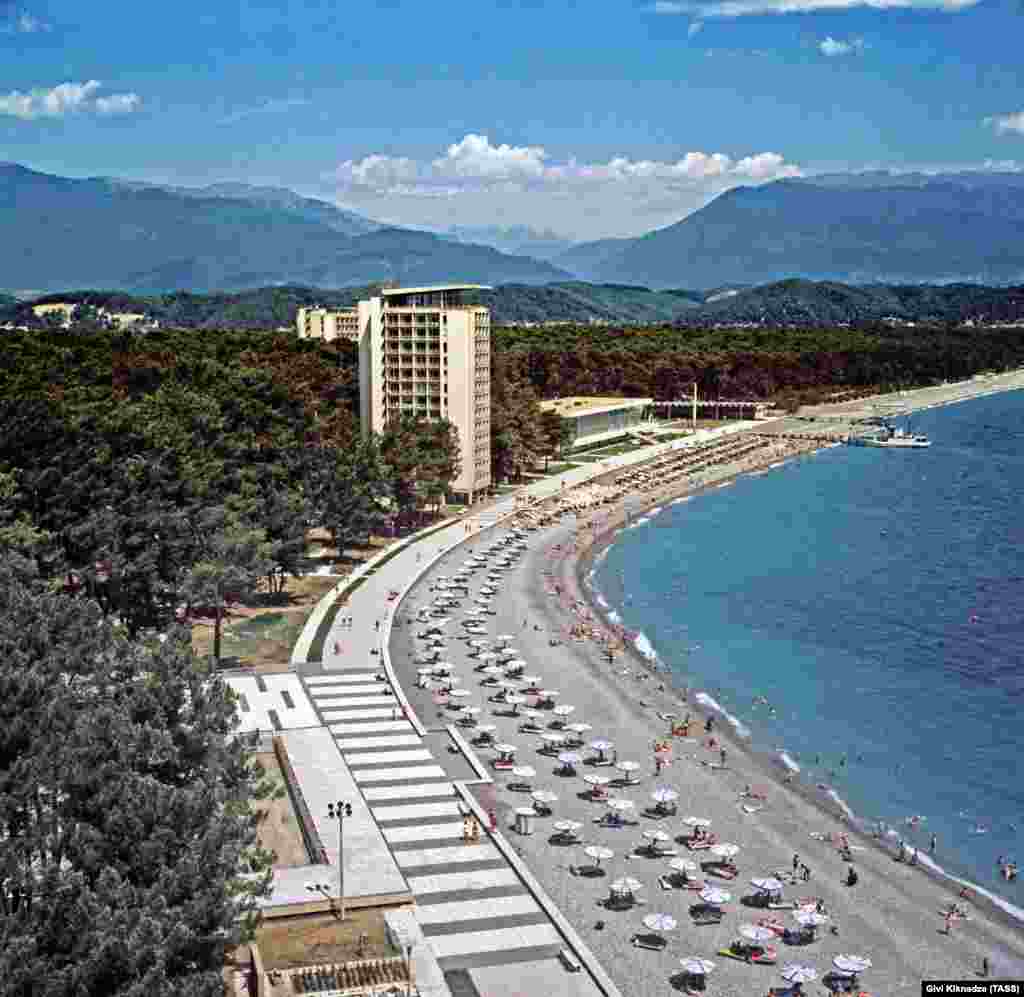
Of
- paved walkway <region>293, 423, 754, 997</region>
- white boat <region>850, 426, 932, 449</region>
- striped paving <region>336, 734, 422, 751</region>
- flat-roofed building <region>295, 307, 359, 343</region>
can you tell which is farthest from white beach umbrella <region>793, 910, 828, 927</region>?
flat-roofed building <region>295, 307, 359, 343</region>

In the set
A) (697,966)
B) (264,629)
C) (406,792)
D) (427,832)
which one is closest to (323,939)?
(427,832)

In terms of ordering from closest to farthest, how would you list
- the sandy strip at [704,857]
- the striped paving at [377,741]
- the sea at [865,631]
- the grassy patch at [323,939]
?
1. the grassy patch at [323,939]
2. the sandy strip at [704,857]
3. the striped paving at [377,741]
4. the sea at [865,631]

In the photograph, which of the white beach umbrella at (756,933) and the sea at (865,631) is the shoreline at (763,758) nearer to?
the sea at (865,631)

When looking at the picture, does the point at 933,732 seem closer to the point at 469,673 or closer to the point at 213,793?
the point at 469,673

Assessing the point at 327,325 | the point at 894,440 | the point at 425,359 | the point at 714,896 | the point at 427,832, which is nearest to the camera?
the point at 714,896

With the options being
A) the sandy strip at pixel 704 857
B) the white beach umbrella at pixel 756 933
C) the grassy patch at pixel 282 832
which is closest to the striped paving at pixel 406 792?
the sandy strip at pixel 704 857

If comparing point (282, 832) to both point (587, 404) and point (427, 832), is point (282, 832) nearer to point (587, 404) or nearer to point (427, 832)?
point (427, 832)

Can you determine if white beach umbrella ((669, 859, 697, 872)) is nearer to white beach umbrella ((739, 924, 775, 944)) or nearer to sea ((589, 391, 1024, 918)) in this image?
white beach umbrella ((739, 924, 775, 944))
